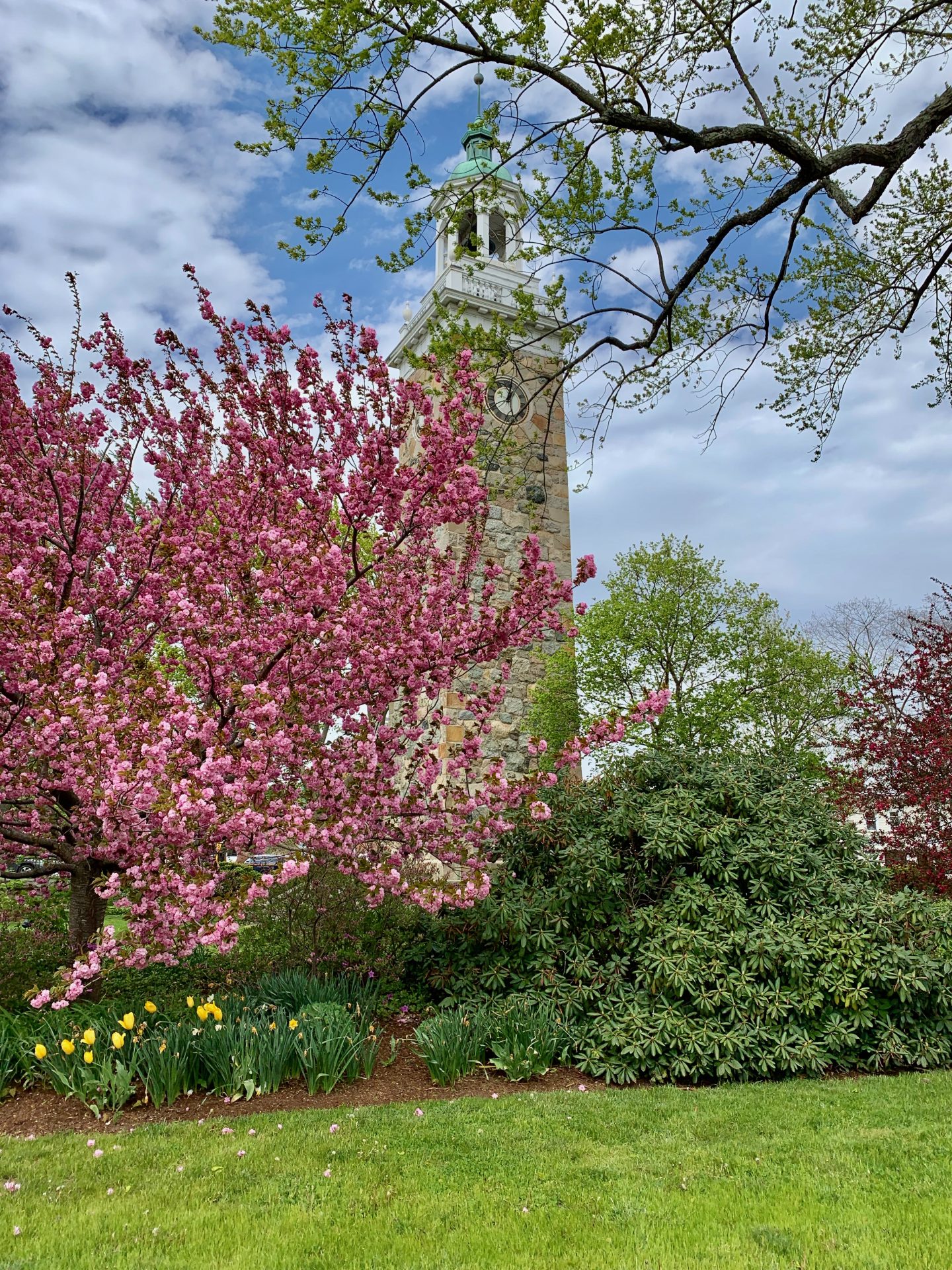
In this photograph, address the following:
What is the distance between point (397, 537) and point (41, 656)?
2444 millimetres

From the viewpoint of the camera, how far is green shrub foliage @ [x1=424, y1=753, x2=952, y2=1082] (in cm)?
565

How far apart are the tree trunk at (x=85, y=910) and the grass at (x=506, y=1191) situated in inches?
77.1

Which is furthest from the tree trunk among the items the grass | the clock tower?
the clock tower

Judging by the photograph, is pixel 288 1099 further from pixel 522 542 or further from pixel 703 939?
pixel 522 542

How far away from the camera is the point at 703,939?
5867 mm

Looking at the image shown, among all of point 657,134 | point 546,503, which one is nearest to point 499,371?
point 657,134

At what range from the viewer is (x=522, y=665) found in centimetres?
1354

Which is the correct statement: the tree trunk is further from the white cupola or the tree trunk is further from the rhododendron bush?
the white cupola

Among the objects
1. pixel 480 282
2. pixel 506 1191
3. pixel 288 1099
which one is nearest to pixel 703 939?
pixel 506 1191

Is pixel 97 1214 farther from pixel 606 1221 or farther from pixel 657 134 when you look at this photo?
pixel 657 134

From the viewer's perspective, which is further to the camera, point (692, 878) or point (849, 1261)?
point (692, 878)

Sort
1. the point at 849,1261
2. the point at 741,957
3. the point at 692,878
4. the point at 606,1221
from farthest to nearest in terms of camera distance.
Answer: the point at 692,878 < the point at 741,957 < the point at 606,1221 < the point at 849,1261

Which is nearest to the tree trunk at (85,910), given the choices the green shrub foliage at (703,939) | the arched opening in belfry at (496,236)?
the green shrub foliage at (703,939)

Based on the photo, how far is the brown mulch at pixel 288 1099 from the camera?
14.9 ft
